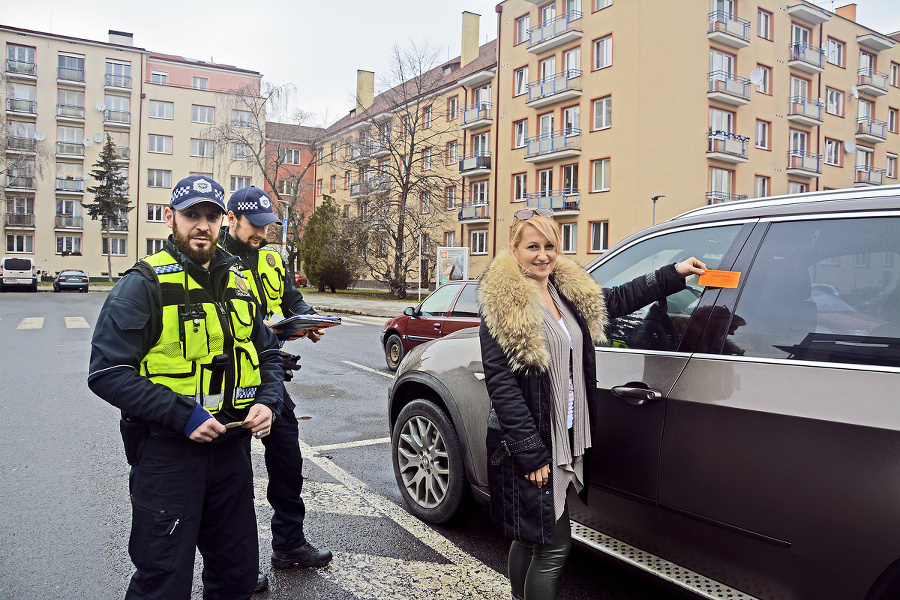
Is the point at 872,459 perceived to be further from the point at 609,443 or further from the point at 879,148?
the point at 879,148

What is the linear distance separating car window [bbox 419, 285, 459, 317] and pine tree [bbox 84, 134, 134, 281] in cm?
4759

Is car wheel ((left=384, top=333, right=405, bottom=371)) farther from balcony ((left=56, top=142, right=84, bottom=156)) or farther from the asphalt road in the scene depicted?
balcony ((left=56, top=142, right=84, bottom=156))

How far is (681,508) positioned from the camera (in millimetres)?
2609

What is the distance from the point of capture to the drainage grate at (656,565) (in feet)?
8.16

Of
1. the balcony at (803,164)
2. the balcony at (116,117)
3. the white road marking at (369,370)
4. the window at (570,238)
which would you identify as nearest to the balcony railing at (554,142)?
the window at (570,238)

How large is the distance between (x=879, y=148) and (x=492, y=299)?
51617 millimetres

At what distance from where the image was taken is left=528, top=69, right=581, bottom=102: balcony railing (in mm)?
34969

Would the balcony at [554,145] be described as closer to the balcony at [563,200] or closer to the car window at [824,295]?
the balcony at [563,200]

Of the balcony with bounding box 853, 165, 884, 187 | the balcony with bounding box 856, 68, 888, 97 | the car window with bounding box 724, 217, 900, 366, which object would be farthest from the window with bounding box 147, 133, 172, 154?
the car window with bounding box 724, 217, 900, 366

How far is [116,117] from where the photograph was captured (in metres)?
56.3

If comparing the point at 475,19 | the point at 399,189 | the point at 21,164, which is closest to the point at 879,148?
the point at 475,19

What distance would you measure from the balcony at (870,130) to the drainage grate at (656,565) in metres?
48.1

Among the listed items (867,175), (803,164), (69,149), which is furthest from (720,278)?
(69,149)

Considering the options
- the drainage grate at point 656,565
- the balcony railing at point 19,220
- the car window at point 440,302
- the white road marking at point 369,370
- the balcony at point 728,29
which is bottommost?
the white road marking at point 369,370
